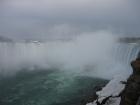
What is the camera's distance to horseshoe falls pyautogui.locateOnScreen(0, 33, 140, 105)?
33.0m

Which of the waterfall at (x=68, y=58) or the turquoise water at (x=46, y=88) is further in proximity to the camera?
the waterfall at (x=68, y=58)

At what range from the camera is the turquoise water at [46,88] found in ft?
102

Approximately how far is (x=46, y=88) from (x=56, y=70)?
1564 centimetres

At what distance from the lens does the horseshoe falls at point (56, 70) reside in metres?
33.0

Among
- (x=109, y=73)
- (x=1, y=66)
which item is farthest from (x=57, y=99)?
(x=1, y=66)

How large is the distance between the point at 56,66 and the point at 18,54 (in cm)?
1407

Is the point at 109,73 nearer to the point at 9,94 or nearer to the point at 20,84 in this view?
the point at 20,84

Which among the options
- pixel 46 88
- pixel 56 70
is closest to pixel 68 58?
pixel 56 70

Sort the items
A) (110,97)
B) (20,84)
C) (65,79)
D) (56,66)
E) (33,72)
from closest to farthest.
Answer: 1. (110,97)
2. (20,84)
3. (65,79)
4. (33,72)
5. (56,66)

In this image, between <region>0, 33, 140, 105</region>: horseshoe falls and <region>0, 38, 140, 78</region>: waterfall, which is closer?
<region>0, 33, 140, 105</region>: horseshoe falls

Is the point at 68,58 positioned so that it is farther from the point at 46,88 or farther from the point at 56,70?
the point at 46,88

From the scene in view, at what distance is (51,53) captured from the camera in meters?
70.2

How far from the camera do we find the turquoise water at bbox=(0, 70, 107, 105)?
31188 mm

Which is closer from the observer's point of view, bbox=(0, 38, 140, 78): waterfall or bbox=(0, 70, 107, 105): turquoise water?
bbox=(0, 70, 107, 105): turquoise water
